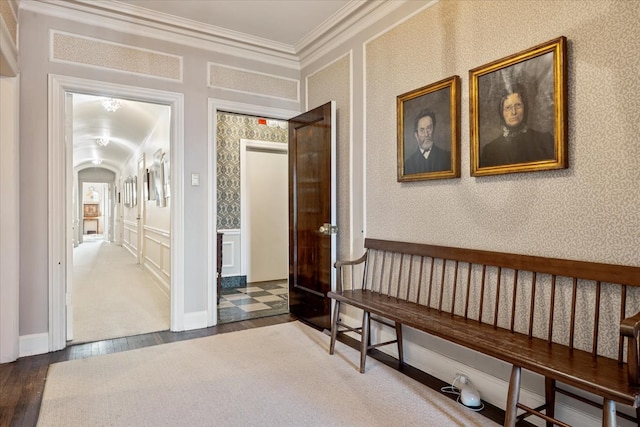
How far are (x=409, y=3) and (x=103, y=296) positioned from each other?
190 inches

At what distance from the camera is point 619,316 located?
158 centimetres

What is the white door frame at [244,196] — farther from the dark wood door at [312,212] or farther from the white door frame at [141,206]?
the white door frame at [141,206]

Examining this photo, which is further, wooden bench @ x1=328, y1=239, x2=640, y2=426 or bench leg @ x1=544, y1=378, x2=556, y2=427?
bench leg @ x1=544, y1=378, x2=556, y2=427

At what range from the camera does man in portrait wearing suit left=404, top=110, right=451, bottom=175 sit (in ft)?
7.88

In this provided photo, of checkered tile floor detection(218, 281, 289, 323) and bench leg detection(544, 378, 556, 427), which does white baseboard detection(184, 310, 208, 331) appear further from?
bench leg detection(544, 378, 556, 427)

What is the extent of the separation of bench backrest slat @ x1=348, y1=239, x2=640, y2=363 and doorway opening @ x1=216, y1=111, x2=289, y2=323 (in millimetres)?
2534

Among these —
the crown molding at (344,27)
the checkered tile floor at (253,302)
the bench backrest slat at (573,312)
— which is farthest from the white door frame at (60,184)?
the bench backrest slat at (573,312)

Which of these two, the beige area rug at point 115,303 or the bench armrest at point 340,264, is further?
the beige area rug at point 115,303

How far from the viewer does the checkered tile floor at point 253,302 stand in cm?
388

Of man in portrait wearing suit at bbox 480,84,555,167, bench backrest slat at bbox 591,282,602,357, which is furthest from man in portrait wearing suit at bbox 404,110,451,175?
bench backrest slat at bbox 591,282,602,357

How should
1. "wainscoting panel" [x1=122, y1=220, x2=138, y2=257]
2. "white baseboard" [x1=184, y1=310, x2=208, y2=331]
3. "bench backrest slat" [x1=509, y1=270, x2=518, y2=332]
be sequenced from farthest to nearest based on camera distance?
1. "wainscoting panel" [x1=122, y1=220, x2=138, y2=257]
2. "white baseboard" [x1=184, y1=310, x2=208, y2=331]
3. "bench backrest slat" [x1=509, y1=270, x2=518, y2=332]

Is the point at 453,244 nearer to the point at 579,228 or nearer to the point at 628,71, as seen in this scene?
the point at 579,228

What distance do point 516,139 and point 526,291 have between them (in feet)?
2.65

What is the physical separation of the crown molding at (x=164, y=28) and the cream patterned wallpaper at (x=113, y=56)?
0.15m
